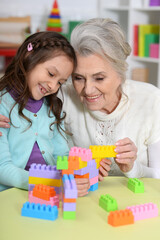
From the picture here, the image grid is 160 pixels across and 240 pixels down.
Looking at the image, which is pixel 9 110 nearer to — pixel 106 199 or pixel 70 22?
pixel 106 199

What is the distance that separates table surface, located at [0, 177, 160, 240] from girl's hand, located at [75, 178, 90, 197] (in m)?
0.02

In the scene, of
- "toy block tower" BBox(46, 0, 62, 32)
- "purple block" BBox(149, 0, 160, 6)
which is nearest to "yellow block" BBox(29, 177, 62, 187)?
"purple block" BBox(149, 0, 160, 6)

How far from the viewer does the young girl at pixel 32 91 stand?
162cm

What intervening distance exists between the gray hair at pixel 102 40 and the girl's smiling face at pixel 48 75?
10 cm

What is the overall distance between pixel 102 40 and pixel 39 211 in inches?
32.2

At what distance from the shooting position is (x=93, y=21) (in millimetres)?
1731

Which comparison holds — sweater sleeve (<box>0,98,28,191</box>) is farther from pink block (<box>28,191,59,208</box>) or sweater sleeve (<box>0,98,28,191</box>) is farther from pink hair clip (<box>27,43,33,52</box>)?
pink hair clip (<box>27,43,33,52</box>)

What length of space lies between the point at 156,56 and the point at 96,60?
7.01ft

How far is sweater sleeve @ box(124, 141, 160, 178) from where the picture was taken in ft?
5.13

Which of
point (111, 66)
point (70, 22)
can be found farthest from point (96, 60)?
point (70, 22)

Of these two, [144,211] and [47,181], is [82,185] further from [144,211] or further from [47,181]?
Answer: [144,211]

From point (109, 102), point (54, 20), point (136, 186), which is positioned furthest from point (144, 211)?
point (54, 20)

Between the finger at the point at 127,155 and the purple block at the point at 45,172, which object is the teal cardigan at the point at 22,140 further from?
the finger at the point at 127,155

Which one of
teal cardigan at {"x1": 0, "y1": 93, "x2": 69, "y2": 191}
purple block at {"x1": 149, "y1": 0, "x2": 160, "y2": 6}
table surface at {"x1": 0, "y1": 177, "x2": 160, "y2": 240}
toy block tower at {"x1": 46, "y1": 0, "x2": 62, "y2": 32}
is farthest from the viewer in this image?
toy block tower at {"x1": 46, "y1": 0, "x2": 62, "y2": 32}
